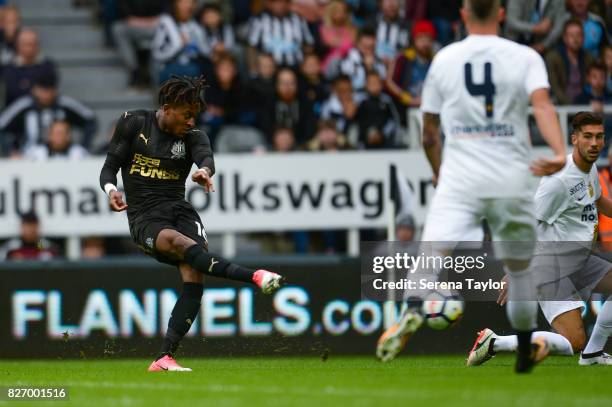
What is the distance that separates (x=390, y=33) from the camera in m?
18.3

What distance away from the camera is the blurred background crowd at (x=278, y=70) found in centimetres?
1628

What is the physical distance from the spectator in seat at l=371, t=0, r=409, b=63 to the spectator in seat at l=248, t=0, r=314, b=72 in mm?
897

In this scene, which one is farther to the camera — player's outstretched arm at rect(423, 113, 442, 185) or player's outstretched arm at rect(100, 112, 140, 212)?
player's outstretched arm at rect(100, 112, 140, 212)

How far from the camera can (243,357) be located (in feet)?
45.6

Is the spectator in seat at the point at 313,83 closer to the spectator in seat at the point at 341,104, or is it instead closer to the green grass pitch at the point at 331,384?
the spectator in seat at the point at 341,104

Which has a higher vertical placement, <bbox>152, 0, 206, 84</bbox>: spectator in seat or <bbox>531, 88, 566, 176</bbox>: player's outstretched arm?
<bbox>152, 0, 206, 84</bbox>: spectator in seat

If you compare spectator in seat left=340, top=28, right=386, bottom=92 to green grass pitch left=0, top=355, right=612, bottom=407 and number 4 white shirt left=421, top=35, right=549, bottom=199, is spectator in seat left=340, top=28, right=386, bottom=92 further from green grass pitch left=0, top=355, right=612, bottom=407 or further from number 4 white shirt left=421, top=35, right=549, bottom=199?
number 4 white shirt left=421, top=35, right=549, bottom=199

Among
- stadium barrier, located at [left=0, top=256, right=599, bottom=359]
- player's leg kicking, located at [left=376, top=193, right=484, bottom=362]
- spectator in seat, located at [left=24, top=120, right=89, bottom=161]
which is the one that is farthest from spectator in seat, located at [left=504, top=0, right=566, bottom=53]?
player's leg kicking, located at [left=376, top=193, right=484, bottom=362]

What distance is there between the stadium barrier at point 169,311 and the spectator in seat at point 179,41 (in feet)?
11.8

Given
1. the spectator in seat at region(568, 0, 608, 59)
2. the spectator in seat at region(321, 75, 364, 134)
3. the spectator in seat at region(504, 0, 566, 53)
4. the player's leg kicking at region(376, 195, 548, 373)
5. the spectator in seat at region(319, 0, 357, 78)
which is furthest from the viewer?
the spectator in seat at region(319, 0, 357, 78)

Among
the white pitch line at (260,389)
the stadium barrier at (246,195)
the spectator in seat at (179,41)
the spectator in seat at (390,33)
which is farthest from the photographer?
the spectator in seat at (390,33)

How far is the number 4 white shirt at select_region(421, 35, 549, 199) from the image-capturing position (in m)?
8.50

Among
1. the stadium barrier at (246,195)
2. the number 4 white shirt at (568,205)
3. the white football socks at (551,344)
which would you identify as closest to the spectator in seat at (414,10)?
the stadium barrier at (246,195)

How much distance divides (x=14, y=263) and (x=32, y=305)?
1.53 feet
